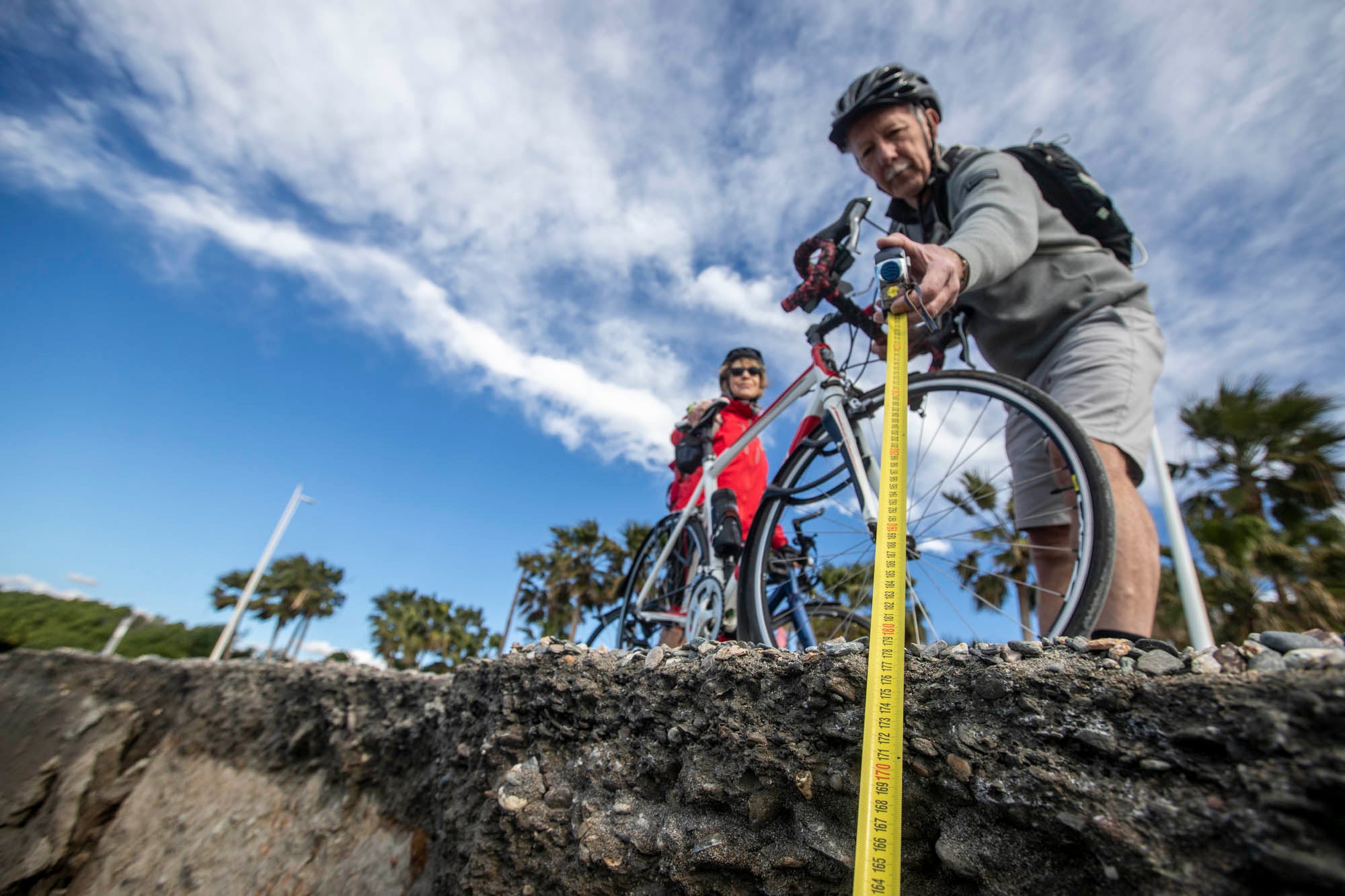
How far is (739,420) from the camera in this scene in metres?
4.29

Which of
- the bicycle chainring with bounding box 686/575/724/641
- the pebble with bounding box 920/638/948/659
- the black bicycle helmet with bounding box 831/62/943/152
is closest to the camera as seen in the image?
the pebble with bounding box 920/638/948/659

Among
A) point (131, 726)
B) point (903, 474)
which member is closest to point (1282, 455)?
point (903, 474)

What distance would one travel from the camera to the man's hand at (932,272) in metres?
1.59

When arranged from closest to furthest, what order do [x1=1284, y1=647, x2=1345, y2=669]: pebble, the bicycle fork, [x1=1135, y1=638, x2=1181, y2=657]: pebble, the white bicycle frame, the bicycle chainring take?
1. [x1=1284, y1=647, x2=1345, y2=669]: pebble
2. [x1=1135, y1=638, x2=1181, y2=657]: pebble
3. the bicycle fork
4. the white bicycle frame
5. the bicycle chainring

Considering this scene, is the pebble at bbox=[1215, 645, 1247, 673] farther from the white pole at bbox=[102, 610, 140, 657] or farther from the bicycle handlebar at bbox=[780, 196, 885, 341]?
the white pole at bbox=[102, 610, 140, 657]

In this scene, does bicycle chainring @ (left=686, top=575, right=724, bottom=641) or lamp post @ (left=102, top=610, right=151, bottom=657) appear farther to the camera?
lamp post @ (left=102, top=610, right=151, bottom=657)

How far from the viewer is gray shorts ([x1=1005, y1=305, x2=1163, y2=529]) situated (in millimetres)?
1799

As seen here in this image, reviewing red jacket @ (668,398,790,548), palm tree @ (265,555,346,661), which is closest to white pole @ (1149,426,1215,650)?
red jacket @ (668,398,790,548)

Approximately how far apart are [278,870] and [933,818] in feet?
10.4

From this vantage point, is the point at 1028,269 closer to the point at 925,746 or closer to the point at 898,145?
the point at 898,145

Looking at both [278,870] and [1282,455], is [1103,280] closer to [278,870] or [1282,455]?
[278,870]

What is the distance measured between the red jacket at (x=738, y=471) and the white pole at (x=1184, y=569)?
2.65 m

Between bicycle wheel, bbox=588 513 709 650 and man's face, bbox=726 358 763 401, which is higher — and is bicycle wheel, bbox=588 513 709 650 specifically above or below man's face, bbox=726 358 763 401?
below

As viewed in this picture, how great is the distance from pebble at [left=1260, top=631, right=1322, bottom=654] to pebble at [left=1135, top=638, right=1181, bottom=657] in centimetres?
11
